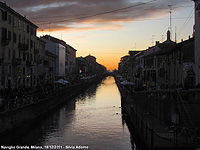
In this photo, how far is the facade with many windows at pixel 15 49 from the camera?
119ft

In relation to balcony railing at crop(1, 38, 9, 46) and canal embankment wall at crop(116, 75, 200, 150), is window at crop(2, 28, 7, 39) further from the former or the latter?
canal embankment wall at crop(116, 75, 200, 150)

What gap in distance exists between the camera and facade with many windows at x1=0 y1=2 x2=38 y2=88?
36125 mm

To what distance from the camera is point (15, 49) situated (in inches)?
1623

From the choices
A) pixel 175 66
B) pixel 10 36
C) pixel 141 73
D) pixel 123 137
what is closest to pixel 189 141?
pixel 123 137

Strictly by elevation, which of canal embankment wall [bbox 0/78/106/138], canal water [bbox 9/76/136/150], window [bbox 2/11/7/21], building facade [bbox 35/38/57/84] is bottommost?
canal water [bbox 9/76/136/150]

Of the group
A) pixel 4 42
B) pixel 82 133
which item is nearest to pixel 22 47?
pixel 4 42

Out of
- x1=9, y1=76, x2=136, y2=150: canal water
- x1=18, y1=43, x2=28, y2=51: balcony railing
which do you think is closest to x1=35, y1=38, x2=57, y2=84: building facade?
x1=18, y1=43, x2=28, y2=51: balcony railing

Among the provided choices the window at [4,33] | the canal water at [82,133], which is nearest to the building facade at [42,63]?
the window at [4,33]

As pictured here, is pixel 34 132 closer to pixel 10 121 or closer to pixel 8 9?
pixel 10 121

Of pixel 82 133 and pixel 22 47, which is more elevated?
pixel 22 47

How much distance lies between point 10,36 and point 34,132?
19.9 metres

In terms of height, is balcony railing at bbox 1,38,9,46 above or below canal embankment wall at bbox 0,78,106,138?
above

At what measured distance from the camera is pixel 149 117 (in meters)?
25.2

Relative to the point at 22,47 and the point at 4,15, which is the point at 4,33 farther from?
the point at 22,47
